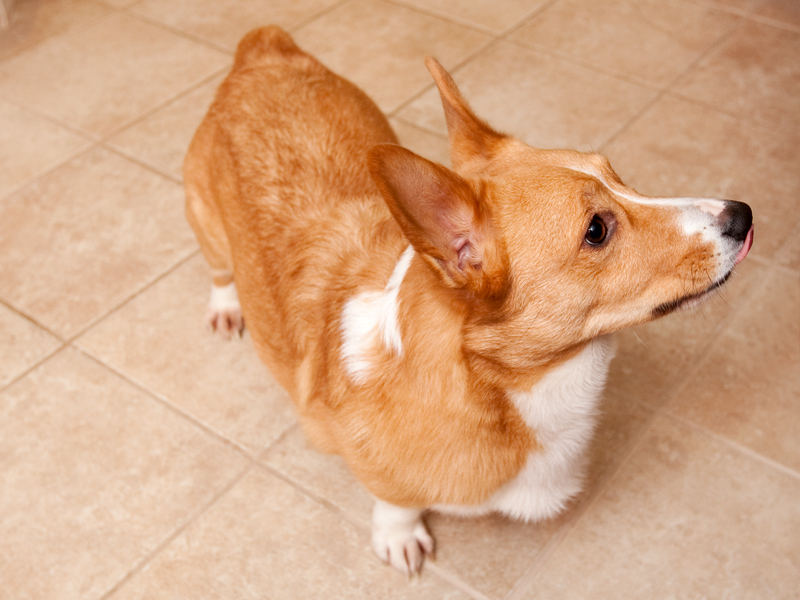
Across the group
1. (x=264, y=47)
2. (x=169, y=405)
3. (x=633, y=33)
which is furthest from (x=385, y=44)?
(x=169, y=405)

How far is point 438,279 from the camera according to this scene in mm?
1367

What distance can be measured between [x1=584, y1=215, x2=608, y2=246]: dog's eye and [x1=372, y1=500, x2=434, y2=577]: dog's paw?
81 centimetres

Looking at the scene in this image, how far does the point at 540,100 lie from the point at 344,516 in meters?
2.00

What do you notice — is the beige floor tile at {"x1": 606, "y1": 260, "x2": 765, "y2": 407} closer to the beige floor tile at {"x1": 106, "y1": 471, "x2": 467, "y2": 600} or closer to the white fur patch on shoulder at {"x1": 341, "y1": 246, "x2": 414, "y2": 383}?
the beige floor tile at {"x1": 106, "y1": 471, "x2": 467, "y2": 600}

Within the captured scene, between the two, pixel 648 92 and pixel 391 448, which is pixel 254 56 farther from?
pixel 648 92

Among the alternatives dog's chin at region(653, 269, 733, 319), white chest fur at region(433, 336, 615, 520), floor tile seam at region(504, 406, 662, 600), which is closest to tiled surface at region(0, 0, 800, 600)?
floor tile seam at region(504, 406, 662, 600)

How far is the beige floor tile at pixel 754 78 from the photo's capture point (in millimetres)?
3172

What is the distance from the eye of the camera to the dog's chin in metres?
1.49

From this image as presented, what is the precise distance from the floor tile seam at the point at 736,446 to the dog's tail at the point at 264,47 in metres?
1.52

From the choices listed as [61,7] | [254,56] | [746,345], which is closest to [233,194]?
[254,56]

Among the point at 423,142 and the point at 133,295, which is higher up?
the point at 423,142

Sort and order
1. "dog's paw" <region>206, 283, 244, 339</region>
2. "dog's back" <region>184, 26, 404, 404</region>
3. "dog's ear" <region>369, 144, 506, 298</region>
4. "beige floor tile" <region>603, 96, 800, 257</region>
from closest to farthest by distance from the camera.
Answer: "dog's ear" <region>369, 144, 506, 298</region> < "dog's back" <region>184, 26, 404, 404</region> < "dog's paw" <region>206, 283, 244, 339</region> < "beige floor tile" <region>603, 96, 800, 257</region>

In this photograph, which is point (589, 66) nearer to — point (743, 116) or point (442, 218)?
point (743, 116)

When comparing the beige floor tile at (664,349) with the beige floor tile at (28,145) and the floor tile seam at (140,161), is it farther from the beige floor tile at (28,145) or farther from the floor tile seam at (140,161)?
the beige floor tile at (28,145)
